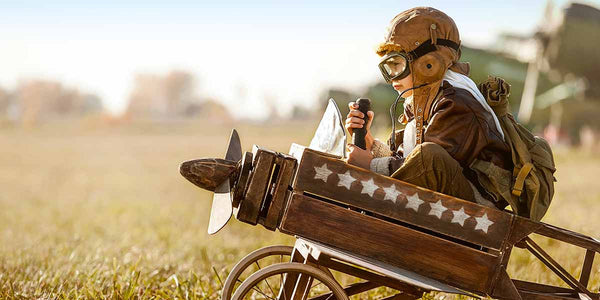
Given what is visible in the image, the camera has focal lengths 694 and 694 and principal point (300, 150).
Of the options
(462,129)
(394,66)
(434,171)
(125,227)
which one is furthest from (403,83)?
(125,227)

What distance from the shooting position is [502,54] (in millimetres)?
25812

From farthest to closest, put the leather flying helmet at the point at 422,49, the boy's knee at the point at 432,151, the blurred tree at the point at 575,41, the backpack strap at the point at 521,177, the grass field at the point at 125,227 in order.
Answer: the blurred tree at the point at 575,41
the grass field at the point at 125,227
the leather flying helmet at the point at 422,49
the backpack strap at the point at 521,177
the boy's knee at the point at 432,151

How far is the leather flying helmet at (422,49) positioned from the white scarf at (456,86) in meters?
0.05

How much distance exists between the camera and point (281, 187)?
3.08 m

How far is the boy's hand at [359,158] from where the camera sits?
320 cm

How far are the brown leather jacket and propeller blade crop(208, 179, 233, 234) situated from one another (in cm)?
76

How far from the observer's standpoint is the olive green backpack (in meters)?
3.14

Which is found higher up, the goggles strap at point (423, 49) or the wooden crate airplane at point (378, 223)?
the goggles strap at point (423, 49)

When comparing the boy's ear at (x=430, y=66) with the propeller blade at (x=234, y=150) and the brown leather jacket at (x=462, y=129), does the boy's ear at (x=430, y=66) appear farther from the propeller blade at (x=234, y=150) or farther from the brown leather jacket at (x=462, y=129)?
the propeller blade at (x=234, y=150)

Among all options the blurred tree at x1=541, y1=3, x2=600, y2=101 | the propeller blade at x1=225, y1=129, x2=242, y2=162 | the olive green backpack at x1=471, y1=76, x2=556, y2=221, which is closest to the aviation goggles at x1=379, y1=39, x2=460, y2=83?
the olive green backpack at x1=471, y1=76, x2=556, y2=221

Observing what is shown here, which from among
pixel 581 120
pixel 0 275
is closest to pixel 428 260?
pixel 0 275

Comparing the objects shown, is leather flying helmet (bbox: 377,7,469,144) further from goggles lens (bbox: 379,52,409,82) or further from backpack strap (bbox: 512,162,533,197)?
backpack strap (bbox: 512,162,533,197)

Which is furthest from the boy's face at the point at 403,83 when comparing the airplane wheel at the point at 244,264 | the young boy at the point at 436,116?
the airplane wheel at the point at 244,264

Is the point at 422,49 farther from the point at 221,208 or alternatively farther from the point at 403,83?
the point at 221,208
